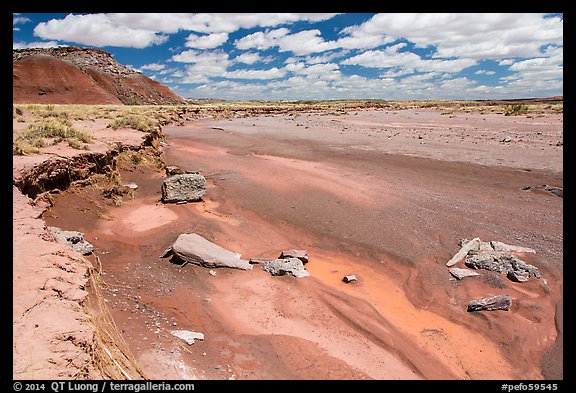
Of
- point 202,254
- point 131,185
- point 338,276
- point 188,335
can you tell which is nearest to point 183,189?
point 131,185

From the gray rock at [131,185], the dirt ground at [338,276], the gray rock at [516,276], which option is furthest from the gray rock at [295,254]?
the gray rock at [131,185]

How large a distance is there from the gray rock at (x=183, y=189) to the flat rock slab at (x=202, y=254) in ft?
11.8

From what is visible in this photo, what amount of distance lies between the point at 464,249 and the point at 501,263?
2.67ft

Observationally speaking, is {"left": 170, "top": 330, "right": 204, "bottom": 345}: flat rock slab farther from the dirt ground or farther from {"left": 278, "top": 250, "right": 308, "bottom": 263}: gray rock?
{"left": 278, "top": 250, "right": 308, "bottom": 263}: gray rock

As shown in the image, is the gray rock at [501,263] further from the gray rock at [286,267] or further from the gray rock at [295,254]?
the gray rock at [286,267]

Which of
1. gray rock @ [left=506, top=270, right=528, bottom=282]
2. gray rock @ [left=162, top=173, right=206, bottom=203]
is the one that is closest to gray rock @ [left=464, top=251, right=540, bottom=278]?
gray rock @ [left=506, top=270, right=528, bottom=282]

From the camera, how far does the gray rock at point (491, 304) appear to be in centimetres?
643

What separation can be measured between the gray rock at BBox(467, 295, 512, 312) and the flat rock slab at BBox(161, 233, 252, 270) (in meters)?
4.43

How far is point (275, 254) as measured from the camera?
8383 millimetres

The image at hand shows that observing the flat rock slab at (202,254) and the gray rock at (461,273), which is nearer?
the flat rock slab at (202,254)

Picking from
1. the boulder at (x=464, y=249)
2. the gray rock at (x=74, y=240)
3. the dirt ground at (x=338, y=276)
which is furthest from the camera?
the boulder at (x=464, y=249)

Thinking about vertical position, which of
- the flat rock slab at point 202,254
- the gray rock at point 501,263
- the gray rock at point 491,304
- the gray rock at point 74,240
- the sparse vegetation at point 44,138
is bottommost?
the gray rock at point 491,304

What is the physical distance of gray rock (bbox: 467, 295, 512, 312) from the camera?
→ 21.1ft
